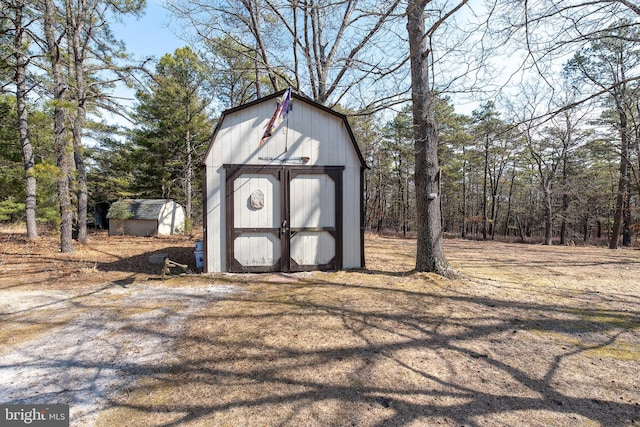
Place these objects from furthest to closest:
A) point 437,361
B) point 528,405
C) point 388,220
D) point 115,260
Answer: point 388,220 → point 115,260 → point 437,361 → point 528,405

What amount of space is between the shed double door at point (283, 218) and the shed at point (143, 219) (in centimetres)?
1253

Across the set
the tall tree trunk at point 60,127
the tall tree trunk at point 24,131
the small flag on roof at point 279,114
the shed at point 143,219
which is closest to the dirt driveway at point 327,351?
the small flag on roof at point 279,114

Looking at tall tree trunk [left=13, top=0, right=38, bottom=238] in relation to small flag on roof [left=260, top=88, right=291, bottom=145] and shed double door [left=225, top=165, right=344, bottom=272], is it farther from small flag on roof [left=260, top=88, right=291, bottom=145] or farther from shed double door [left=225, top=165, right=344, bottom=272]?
small flag on roof [left=260, top=88, right=291, bottom=145]

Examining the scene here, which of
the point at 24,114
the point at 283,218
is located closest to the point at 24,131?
the point at 24,114

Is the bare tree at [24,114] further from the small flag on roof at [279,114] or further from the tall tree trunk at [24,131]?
the small flag on roof at [279,114]

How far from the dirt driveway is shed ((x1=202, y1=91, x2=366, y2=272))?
103cm

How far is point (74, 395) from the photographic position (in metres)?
2.32

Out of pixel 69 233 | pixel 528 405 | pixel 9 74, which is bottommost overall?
pixel 528 405

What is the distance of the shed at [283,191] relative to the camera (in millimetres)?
6547

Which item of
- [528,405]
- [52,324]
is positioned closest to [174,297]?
[52,324]

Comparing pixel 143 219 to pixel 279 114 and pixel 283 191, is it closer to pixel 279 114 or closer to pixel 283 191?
pixel 283 191

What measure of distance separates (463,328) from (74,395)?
3959 millimetres

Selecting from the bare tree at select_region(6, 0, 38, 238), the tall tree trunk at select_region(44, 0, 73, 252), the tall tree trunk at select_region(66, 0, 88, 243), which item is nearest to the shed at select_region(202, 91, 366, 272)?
the tall tree trunk at select_region(44, 0, 73, 252)

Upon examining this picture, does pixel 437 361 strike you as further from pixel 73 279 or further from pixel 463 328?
pixel 73 279
